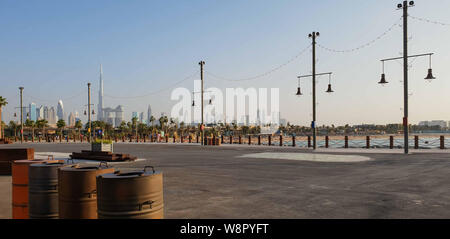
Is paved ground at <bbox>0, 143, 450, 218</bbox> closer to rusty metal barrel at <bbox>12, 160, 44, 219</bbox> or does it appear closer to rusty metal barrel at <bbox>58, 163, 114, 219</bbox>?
rusty metal barrel at <bbox>12, 160, 44, 219</bbox>

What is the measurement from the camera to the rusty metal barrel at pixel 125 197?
12.7 feet

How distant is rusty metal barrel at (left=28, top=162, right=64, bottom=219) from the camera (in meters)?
5.06

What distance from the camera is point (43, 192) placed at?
5.06 metres

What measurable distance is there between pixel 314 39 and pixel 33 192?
87.0 ft

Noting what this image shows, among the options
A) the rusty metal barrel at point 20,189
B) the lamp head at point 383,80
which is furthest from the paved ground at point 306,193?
the lamp head at point 383,80

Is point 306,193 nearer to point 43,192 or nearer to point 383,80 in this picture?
point 43,192

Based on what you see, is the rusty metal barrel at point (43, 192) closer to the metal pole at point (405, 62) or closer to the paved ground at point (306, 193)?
the paved ground at point (306, 193)

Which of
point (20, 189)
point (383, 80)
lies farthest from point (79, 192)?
point (383, 80)

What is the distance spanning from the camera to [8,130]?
144 m

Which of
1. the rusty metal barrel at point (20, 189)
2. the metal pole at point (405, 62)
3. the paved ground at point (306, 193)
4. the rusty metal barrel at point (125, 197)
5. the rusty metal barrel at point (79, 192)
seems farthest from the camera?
the metal pole at point (405, 62)

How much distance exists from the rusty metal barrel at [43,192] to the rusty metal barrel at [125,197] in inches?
60.2

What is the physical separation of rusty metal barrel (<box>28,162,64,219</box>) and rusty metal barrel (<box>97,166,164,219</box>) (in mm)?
1530

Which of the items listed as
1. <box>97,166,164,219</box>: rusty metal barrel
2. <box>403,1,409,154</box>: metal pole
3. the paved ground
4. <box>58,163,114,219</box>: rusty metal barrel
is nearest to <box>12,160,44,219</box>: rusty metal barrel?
<box>58,163,114,219</box>: rusty metal barrel
